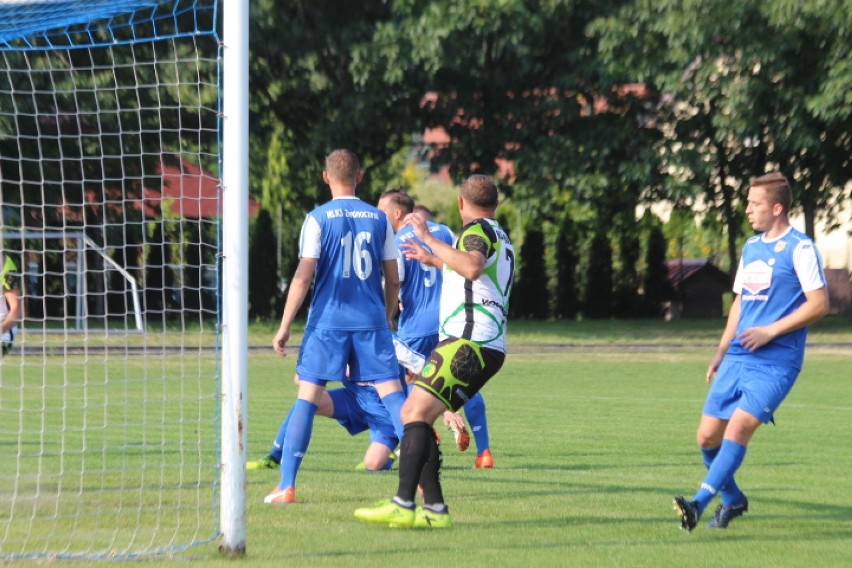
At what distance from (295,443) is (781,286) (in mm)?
2876

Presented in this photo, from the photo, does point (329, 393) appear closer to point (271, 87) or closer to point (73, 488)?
point (73, 488)

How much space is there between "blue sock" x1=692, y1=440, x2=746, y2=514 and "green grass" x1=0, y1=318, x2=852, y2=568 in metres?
0.21

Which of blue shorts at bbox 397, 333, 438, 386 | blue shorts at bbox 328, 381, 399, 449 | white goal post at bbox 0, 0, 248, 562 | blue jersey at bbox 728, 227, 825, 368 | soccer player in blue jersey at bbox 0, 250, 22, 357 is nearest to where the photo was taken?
white goal post at bbox 0, 0, 248, 562

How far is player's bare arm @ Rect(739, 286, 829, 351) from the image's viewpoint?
273 inches

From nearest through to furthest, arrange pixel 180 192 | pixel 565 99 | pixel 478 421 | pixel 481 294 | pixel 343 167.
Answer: pixel 481 294 → pixel 343 167 → pixel 180 192 → pixel 478 421 → pixel 565 99

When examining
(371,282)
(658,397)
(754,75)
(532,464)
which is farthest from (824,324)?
(371,282)

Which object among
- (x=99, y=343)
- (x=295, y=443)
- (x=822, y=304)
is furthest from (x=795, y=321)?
(x=99, y=343)

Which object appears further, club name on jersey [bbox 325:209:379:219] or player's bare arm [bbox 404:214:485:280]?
club name on jersey [bbox 325:209:379:219]

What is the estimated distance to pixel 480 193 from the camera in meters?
7.06

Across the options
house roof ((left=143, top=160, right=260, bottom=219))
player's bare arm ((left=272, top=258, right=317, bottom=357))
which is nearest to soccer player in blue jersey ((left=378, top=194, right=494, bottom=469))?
house roof ((left=143, top=160, right=260, bottom=219))

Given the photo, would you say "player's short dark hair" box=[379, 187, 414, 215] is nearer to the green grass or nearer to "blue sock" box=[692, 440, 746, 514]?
the green grass

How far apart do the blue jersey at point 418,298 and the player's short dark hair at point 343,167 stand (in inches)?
77.2

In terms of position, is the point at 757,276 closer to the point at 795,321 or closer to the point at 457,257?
the point at 795,321

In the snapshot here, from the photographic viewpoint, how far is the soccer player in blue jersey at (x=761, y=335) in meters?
6.96
